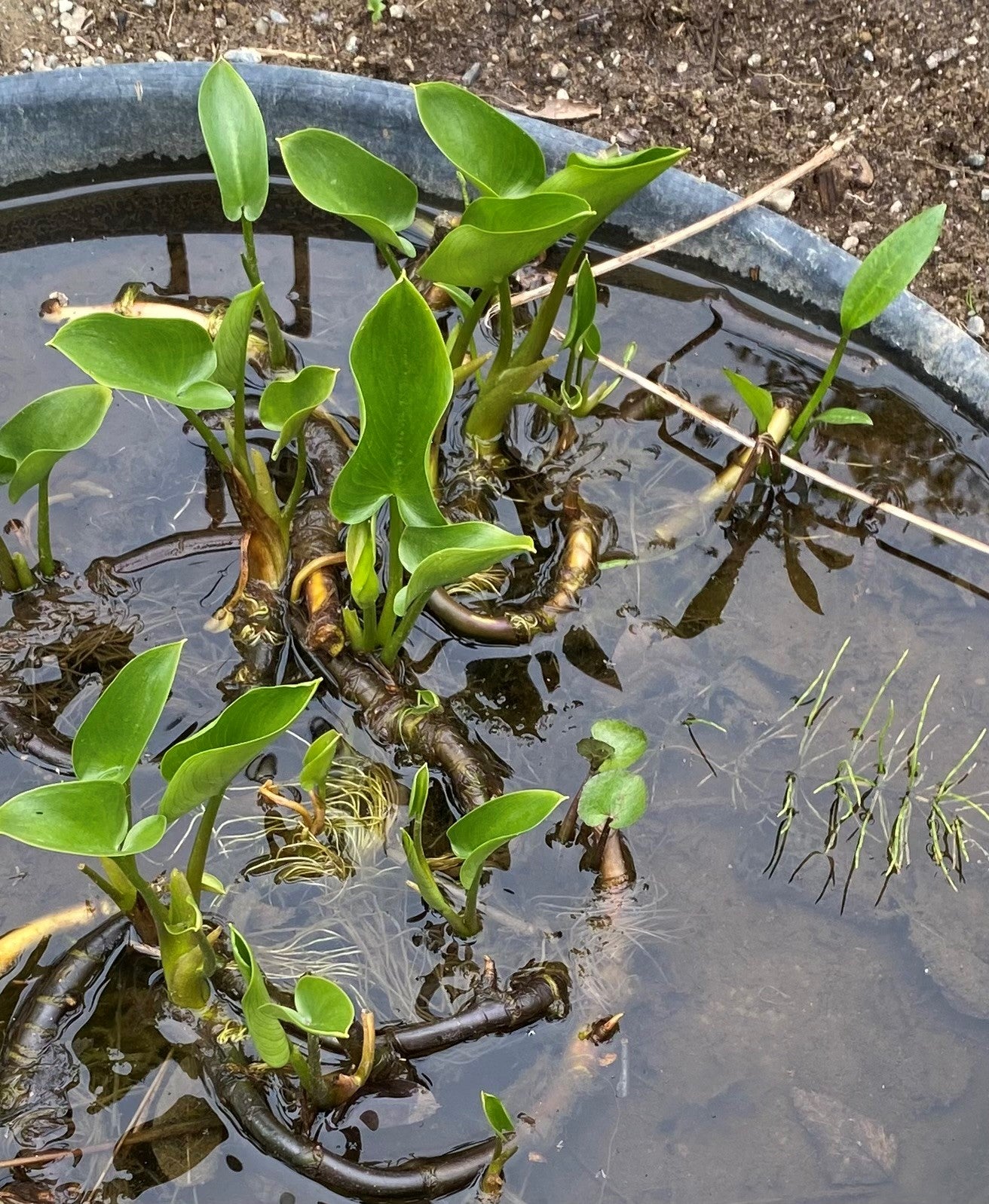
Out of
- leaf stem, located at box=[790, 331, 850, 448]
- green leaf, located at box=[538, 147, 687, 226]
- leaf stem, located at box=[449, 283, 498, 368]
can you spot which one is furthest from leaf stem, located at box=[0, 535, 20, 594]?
leaf stem, located at box=[790, 331, 850, 448]

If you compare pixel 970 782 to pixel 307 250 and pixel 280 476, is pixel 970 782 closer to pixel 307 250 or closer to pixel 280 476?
pixel 280 476

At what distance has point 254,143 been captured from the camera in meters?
1.55

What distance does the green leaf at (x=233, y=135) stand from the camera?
1521 millimetres

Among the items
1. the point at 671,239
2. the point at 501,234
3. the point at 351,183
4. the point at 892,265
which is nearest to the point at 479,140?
the point at 351,183

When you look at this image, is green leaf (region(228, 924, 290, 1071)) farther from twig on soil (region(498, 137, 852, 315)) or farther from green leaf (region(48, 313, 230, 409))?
twig on soil (region(498, 137, 852, 315))

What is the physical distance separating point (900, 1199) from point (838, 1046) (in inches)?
7.1

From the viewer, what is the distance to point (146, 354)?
1375 millimetres

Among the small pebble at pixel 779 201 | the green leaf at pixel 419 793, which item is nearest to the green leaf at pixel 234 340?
the green leaf at pixel 419 793

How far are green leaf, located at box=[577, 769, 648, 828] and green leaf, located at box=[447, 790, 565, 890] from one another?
0.20 metres

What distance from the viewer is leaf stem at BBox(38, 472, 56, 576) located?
4.90 feet

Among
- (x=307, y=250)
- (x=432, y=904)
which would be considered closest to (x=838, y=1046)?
(x=432, y=904)

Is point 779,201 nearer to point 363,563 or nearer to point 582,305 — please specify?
point 582,305

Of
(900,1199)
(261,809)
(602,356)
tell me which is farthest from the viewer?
(602,356)

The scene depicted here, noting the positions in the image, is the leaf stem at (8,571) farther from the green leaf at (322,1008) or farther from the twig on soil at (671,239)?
the twig on soil at (671,239)
